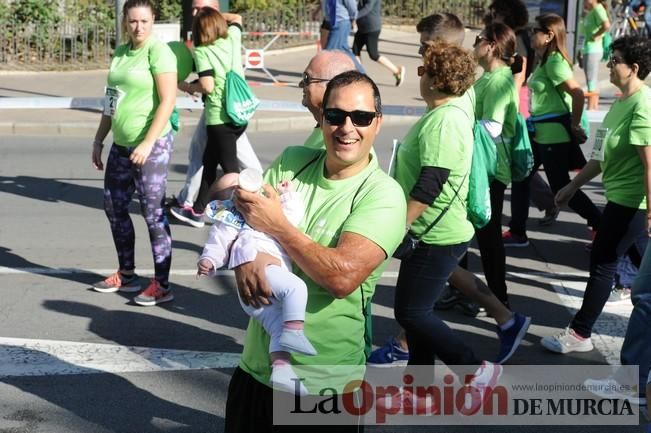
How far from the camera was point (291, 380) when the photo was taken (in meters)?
3.46

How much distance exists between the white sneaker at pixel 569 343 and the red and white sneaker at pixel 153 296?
2.47m

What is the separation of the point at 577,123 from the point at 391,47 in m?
14.1

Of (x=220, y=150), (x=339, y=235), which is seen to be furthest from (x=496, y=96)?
(x=339, y=235)

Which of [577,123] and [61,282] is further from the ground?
[577,123]

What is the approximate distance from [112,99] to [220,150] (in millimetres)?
2077

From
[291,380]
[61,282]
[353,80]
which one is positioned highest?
[353,80]

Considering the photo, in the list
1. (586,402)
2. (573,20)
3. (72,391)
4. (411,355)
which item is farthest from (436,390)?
(573,20)

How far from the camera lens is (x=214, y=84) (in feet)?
28.1

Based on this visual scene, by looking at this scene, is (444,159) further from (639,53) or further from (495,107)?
(495,107)

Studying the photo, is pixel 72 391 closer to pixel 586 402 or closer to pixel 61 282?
pixel 61 282

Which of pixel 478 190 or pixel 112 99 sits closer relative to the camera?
pixel 478 190

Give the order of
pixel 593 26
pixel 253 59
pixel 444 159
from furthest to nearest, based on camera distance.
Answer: pixel 253 59, pixel 593 26, pixel 444 159

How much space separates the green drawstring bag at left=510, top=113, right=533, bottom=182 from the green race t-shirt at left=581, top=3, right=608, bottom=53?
9473mm

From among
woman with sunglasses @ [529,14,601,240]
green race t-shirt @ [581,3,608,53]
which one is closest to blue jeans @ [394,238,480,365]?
woman with sunglasses @ [529,14,601,240]
